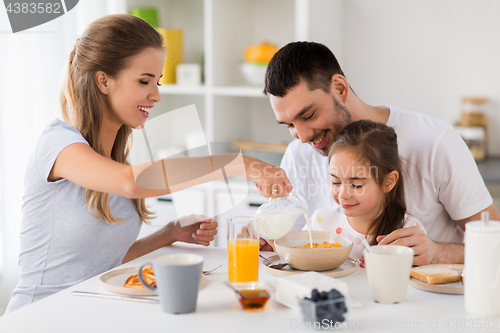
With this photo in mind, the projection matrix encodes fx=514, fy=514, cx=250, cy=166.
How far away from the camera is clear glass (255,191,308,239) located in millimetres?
1140

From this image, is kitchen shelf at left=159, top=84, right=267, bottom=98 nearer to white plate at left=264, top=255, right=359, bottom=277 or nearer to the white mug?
white plate at left=264, top=255, right=359, bottom=277

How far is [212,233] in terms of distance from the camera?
1404 millimetres

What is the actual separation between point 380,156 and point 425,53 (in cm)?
140

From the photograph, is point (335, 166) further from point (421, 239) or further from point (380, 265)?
point (380, 265)

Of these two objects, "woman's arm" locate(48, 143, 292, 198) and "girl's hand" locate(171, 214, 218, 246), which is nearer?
"woman's arm" locate(48, 143, 292, 198)

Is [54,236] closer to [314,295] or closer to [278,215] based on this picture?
[278,215]

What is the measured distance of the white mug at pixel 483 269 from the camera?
861 mm

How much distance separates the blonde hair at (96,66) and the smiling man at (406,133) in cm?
43

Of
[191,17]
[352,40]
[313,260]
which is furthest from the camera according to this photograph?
[191,17]

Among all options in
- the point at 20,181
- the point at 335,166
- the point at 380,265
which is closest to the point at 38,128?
the point at 20,181

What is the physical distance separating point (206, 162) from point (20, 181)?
5.08 ft

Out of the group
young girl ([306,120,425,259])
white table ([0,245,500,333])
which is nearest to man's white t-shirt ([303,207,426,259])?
young girl ([306,120,425,259])

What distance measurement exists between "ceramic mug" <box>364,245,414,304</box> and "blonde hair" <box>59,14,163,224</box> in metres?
0.72

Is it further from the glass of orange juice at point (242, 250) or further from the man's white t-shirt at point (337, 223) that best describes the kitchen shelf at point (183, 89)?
the glass of orange juice at point (242, 250)
